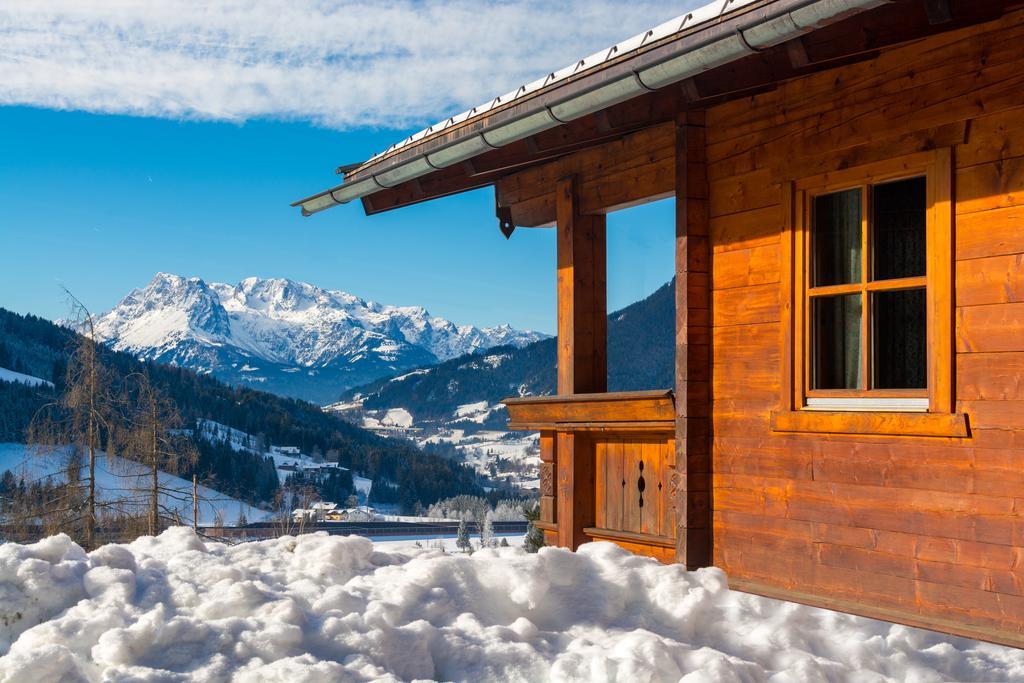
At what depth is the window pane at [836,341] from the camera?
5.68 meters

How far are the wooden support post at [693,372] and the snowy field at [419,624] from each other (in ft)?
2.10

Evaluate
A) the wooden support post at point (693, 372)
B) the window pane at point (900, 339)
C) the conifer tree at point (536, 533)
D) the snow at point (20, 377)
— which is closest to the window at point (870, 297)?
the window pane at point (900, 339)

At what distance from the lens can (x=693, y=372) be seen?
253 inches

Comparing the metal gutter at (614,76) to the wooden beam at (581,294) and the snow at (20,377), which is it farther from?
the snow at (20,377)

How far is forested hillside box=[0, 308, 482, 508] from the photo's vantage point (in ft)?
415

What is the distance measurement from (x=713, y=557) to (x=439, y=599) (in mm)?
2223

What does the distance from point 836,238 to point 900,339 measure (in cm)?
69

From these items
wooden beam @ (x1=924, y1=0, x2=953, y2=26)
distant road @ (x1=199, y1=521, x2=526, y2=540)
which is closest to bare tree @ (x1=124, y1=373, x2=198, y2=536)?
wooden beam @ (x1=924, y1=0, x2=953, y2=26)

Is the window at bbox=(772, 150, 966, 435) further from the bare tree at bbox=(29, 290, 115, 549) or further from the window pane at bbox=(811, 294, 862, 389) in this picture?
the bare tree at bbox=(29, 290, 115, 549)

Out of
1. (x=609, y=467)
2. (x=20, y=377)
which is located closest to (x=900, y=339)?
(x=609, y=467)

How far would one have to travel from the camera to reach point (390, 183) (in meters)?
7.55

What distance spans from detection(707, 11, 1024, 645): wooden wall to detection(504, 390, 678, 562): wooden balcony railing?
1.91ft

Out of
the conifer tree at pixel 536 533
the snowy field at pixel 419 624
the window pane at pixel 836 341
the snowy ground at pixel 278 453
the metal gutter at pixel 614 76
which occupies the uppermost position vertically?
the metal gutter at pixel 614 76

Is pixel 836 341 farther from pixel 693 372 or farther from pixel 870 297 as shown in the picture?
pixel 693 372
